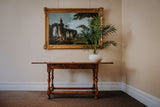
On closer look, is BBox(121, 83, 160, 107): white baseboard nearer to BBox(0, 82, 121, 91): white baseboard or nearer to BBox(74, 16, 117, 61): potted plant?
BBox(0, 82, 121, 91): white baseboard

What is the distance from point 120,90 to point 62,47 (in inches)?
74.9

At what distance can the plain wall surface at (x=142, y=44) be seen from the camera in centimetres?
168

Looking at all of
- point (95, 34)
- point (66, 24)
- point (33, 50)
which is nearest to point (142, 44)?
point (95, 34)

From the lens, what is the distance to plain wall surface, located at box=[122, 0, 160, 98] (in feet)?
5.50

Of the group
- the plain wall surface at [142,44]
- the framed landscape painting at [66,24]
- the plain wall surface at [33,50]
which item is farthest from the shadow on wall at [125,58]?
the framed landscape painting at [66,24]

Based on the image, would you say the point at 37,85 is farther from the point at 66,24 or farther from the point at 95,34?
the point at 95,34

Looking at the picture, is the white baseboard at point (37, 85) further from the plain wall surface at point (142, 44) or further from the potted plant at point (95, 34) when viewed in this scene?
the potted plant at point (95, 34)

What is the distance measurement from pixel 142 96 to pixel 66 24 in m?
2.37

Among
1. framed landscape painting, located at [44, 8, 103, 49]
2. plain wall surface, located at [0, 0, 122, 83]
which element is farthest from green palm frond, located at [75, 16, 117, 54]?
plain wall surface, located at [0, 0, 122, 83]

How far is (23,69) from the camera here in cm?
276

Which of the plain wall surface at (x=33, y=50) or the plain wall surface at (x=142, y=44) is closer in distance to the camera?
the plain wall surface at (x=142, y=44)

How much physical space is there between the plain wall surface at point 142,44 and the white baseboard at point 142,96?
70 millimetres

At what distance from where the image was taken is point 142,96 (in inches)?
77.9

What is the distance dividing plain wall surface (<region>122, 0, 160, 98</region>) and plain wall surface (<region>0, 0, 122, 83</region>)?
286mm
